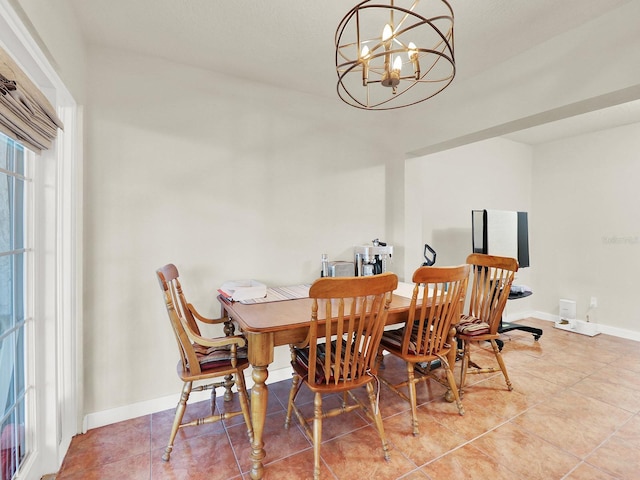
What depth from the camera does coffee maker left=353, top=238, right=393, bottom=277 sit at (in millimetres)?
2815

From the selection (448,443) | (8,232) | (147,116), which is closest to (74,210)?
(8,232)

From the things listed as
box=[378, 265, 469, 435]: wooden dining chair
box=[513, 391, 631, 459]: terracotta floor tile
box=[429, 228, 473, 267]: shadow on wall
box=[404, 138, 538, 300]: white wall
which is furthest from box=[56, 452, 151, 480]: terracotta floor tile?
box=[429, 228, 473, 267]: shadow on wall

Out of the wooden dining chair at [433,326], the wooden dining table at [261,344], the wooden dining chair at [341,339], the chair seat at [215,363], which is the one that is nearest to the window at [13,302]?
the chair seat at [215,363]

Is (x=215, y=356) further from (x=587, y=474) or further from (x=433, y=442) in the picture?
(x=587, y=474)

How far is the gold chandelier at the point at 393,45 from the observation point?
1.26 metres

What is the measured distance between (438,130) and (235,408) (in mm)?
2847

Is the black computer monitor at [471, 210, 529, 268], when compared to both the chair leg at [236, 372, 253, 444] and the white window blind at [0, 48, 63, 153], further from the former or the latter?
the white window blind at [0, 48, 63, 153]

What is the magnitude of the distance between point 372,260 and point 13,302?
237cm

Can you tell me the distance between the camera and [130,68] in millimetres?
2160

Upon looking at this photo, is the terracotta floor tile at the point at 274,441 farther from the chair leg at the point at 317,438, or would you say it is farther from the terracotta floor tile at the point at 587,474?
the terracotta floor tile at the point at 587,474

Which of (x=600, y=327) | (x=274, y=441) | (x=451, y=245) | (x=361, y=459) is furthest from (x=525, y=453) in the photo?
(x=600, y=327)

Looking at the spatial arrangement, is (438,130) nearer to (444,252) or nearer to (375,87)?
(375,87)

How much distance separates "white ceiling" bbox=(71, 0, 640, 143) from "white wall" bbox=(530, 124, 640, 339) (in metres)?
2.78

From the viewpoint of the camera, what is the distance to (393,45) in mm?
2080
